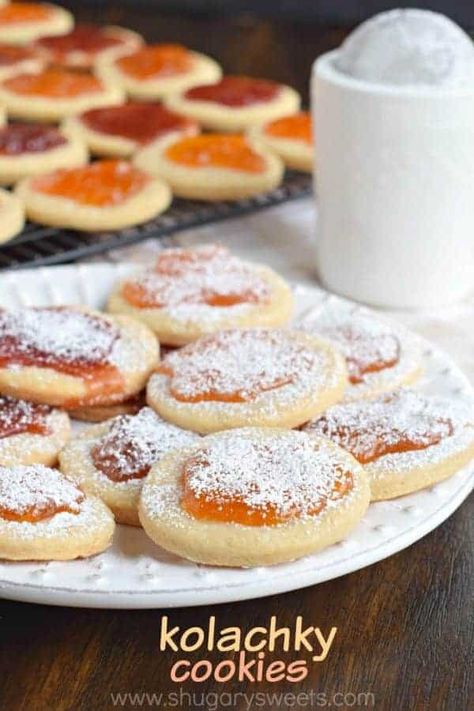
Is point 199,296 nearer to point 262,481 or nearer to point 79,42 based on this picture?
point 262,481

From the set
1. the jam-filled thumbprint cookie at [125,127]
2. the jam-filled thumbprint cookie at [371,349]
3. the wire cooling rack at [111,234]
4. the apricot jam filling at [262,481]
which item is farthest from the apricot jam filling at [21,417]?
the jam-filled thumbprint cookie at [125,127]

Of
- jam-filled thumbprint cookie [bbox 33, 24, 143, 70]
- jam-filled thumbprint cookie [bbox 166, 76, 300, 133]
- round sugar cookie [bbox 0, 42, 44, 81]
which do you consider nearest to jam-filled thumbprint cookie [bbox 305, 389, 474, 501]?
jam-filled thumbprint cookie [bbox 166, 76, 300, 133]

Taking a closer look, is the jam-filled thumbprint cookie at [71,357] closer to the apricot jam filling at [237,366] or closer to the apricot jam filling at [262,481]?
the apricot jam filling at [237,366]

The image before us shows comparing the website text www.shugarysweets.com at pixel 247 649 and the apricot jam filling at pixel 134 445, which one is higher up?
the apricot jam filling at pixel 134 445

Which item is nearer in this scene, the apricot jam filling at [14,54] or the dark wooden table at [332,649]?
the dark wooden table at [332,649]

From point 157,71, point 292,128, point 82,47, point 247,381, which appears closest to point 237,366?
point 247,381

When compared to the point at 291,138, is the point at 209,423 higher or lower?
higher

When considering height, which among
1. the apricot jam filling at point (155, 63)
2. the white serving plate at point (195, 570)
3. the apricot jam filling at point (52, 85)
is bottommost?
the apricot jam filling at point (155, 63)

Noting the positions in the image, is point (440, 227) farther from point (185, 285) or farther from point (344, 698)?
point (344, 698)
